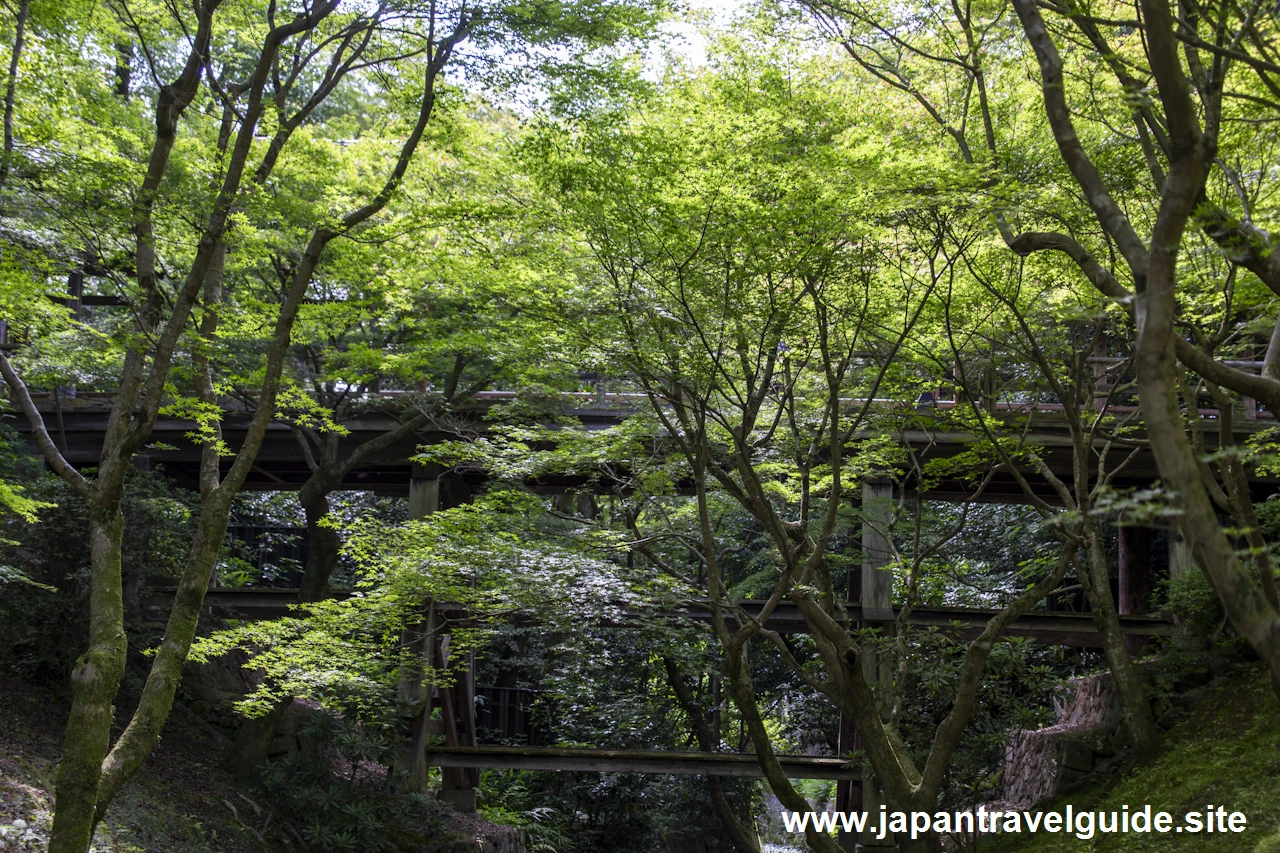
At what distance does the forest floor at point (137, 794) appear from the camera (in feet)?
24.8

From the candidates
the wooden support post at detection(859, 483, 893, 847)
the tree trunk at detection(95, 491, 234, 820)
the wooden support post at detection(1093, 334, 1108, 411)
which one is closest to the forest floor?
the tree trunk at detection(95, 491, 234, 820)

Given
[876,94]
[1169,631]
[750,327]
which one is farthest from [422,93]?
[1169,631]

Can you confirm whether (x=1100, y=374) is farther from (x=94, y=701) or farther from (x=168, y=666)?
(x=94, y=701)

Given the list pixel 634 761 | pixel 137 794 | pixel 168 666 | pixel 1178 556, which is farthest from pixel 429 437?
pixel 1178 556

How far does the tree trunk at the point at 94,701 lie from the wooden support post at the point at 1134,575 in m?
10.7

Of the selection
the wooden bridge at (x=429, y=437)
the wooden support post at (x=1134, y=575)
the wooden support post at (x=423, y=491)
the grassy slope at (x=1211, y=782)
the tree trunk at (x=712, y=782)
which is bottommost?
the tree trunk at (x=712, y=782)

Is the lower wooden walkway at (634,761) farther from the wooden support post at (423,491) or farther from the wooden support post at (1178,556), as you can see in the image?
the wooden support post at (1178,556)

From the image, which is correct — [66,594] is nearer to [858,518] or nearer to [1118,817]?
[858,518]

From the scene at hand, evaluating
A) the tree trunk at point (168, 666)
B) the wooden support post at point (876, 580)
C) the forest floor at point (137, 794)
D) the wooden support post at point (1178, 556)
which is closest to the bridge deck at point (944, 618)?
the wooden support post at point (876, 580)

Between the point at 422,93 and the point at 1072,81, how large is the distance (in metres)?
4.71

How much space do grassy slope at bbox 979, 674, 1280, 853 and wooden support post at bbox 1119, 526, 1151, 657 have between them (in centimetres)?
366

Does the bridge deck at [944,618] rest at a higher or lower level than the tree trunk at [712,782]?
higher

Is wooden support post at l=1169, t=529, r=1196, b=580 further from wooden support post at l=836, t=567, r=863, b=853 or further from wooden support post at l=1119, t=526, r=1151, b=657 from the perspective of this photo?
wooden support post at l=836, t=567, r=863, b=853

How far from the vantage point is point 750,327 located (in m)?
7.20
